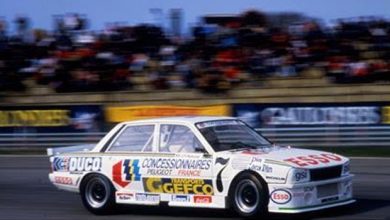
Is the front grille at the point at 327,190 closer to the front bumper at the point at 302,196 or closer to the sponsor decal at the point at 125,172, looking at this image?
the front bumper at the point at 302,196

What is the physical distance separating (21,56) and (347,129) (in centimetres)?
1190

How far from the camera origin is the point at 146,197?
1016 cm

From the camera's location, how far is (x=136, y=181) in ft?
33.6

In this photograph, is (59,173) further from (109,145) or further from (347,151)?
(347,151)

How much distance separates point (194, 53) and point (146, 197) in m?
15.5

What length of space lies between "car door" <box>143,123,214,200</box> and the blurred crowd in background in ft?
46.1

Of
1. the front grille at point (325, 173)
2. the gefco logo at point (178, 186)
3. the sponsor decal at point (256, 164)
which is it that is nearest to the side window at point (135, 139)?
the gefco logo at point (178, 186)

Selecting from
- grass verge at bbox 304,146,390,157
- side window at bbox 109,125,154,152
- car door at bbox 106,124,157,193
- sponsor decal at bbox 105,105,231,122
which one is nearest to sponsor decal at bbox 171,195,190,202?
car door at bbox 106,124,157,193

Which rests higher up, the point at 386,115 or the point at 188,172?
the point at 188,172

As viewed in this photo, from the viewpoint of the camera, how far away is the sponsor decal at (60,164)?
11036 mm

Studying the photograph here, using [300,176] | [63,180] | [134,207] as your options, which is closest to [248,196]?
[300,176]

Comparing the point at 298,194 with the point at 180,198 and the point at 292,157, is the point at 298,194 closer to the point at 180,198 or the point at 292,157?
the point at 292,157

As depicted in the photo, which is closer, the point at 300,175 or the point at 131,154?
the point at 300,175

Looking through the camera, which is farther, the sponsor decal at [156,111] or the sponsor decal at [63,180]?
the sponsor decal at [156,111]
